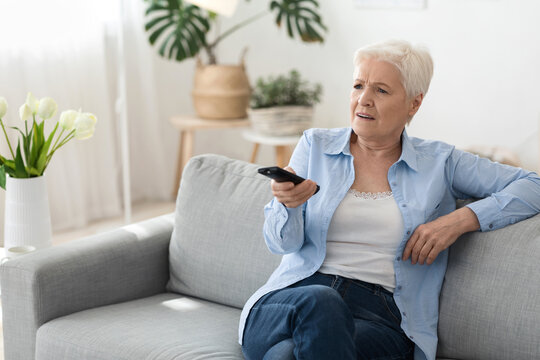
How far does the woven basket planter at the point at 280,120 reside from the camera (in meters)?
3.95

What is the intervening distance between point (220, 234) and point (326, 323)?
0.64 meters

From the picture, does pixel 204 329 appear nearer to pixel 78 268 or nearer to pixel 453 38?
pixel 78 268

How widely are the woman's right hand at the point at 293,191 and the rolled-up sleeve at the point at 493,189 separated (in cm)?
42

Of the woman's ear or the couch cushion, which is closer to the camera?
the couch cushion

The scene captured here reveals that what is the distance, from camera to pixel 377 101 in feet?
6.20

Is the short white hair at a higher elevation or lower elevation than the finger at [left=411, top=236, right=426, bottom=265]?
higher

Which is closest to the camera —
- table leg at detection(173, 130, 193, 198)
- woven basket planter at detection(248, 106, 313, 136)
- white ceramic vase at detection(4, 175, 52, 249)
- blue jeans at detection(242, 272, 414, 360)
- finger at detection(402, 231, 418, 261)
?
blue jeans at detection(242, 272, 414, 360)

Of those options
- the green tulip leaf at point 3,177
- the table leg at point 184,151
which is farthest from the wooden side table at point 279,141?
the green tulip leaf at point 3,177

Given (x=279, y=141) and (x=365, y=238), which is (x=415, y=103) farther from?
(x=279, y=141)

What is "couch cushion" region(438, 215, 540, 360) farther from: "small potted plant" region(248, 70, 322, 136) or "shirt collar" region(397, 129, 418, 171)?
"small potted plant" region(248, 70, 322, 136)

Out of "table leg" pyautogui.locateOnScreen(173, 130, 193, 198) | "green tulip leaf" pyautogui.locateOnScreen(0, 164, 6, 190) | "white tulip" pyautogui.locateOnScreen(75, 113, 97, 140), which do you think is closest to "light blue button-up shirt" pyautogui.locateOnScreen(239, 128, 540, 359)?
"white tulip" pyautogui.locateOnScreen(75, 113, 97, 140)

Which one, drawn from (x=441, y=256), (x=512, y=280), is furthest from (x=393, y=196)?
(x=512, y=280)

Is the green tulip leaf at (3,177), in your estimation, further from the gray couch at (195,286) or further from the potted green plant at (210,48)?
the potted green plant at (210,48)

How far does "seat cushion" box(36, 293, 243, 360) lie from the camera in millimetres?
1815
